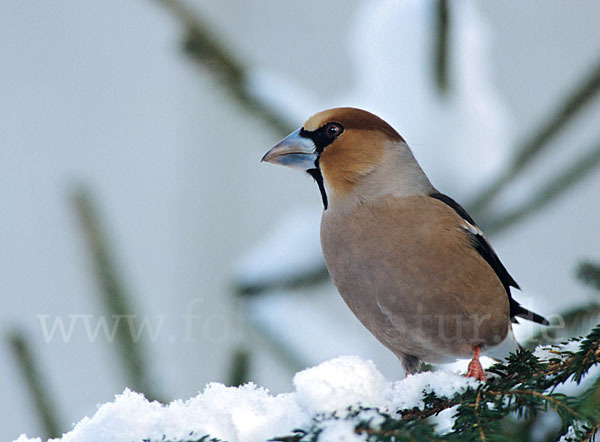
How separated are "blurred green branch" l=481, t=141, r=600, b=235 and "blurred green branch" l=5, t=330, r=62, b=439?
0.74m

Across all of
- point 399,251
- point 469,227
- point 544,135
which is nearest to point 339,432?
point 399,251

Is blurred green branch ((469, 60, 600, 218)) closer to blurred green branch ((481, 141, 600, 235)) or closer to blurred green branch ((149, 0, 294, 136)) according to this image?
blurred green branch ((481, 141, 600, 235))

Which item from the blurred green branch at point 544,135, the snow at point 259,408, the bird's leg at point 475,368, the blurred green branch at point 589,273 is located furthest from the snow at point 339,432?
the blurred green branch at point 544,135

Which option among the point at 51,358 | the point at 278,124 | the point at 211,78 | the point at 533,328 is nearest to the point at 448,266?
the point at 533,328

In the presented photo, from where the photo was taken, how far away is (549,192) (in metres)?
1.06

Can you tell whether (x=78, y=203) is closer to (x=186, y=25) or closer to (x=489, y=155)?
(x=186, y=25)

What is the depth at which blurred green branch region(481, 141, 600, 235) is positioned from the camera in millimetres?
1044

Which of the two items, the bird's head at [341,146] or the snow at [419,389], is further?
the bird's head at [341,146]

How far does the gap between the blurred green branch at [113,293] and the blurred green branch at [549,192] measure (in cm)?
61

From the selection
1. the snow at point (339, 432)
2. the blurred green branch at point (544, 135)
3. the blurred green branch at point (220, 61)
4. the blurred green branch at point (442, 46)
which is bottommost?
the snow at point (339, 432)

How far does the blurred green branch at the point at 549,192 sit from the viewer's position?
3.43 ft

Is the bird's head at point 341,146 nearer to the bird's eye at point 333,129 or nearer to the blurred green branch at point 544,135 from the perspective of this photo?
the bird's eye at point 333,129

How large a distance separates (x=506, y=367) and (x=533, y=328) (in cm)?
45

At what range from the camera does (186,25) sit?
1.08 meters
